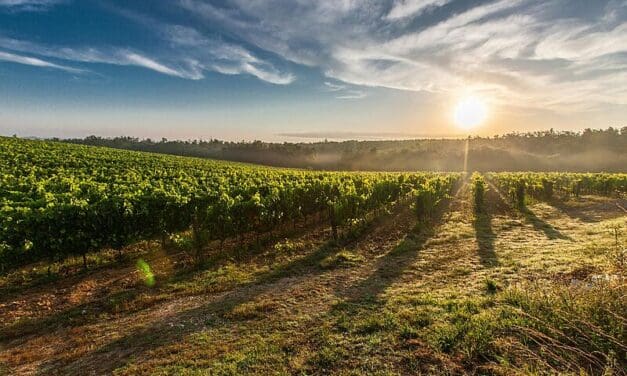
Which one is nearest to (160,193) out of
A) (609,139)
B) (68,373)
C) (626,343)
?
(68,373)

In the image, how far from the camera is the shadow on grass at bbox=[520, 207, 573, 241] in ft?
43.8

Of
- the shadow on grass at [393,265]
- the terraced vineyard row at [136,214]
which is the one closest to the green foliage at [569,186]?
the shadow on grass at [393,265]

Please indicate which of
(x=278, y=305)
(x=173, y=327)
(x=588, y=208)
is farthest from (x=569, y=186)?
(x=173, y=327)

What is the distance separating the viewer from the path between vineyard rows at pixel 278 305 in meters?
5.35

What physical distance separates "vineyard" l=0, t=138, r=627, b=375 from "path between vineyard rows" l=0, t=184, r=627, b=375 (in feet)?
0.14

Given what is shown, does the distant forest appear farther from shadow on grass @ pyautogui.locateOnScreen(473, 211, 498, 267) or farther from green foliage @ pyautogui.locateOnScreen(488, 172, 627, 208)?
shadow on grass @ pyautogui.locateOnScreen(473, 211, 498, 267)

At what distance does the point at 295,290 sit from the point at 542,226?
13.8 m

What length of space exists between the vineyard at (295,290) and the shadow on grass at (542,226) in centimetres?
11

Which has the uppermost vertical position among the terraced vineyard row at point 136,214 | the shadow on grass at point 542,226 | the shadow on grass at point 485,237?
the terraced vineyard row at point 136,214

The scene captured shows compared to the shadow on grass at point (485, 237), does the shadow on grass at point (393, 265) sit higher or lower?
lower

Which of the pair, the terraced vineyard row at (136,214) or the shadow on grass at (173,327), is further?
the terraced vineyard row at (136,214)

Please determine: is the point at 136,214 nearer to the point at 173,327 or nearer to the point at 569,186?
the point at 173,327

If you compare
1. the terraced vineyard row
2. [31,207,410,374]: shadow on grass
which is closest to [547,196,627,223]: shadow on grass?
the terraced vineyard row

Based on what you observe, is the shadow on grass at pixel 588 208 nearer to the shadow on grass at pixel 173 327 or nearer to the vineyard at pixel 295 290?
the vineyard at pixel 295 290
